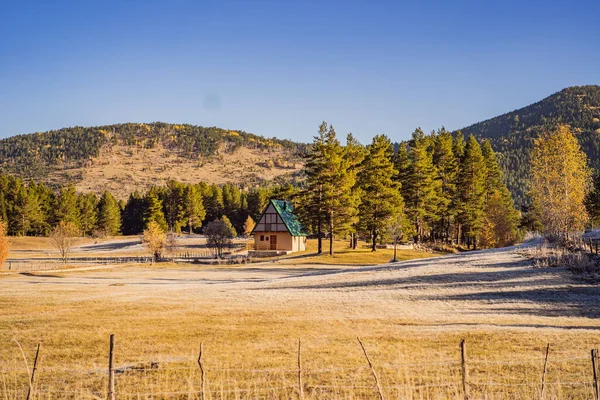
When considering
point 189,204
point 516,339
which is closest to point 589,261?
point 516,339

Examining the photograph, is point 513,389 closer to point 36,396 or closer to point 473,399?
point 473,399

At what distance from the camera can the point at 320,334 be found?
17.8 m

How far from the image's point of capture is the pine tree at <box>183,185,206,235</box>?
11075 cm

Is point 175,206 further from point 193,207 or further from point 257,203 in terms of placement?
point 257,203

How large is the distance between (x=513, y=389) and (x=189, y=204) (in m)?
105

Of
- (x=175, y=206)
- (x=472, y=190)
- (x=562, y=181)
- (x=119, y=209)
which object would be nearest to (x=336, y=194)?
(x=562, y=181)

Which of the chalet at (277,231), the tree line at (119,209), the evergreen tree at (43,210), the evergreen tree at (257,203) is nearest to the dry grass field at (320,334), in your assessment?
the chalet at (277,231)

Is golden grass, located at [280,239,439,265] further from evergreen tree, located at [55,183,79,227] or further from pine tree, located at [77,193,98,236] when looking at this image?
pine tree, located at [77,193,98,236]

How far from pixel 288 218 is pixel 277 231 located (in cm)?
281

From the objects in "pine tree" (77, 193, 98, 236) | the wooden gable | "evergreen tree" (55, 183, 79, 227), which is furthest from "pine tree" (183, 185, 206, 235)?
the wooden gable

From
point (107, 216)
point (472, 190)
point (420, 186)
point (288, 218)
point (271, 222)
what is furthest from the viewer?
point (107, 216)

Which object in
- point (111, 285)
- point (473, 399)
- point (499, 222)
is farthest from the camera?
point (499, 222)

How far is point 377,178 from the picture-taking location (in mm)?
60000

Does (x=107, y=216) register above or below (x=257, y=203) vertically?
below
